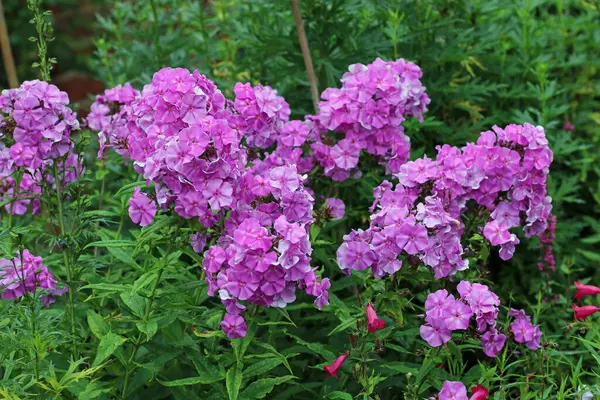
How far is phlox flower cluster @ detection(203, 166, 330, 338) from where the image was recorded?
231 cm

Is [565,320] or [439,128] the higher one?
[439,128]

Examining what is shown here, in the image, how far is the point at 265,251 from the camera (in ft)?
7.58

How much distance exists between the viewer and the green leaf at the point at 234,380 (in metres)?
2.43

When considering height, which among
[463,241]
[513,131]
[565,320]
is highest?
[513,131]

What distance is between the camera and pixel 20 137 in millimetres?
2648

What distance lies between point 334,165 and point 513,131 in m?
0.63

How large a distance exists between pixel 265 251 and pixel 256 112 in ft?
2.27

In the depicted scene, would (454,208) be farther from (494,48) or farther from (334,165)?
(494,48)

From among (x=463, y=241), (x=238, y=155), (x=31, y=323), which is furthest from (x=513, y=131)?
(x=31, y=323)

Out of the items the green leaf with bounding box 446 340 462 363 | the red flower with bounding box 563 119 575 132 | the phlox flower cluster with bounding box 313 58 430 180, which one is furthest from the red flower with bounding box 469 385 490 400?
the red flower with bounding box 563 119 575 132

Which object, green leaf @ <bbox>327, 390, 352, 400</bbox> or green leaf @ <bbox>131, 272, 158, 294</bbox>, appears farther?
green leaf @ <bbox>327, 390, 352, 400</bbox>

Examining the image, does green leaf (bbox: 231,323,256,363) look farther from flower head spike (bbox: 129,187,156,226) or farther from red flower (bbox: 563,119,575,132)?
red flower (bbox: 563,119,575,132)

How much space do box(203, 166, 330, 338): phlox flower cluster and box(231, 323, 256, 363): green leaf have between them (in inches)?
2.1

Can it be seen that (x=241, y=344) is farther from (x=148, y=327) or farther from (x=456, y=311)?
(x=456, y=311)
